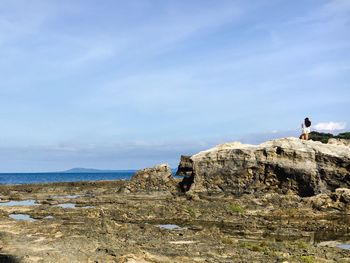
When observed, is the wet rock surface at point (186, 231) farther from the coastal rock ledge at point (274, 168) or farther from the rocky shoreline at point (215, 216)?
the coastal rock ledge at point (274, 168)

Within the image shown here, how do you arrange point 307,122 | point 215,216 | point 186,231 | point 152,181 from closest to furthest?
point 186,231, point 215,216, point 307,122, point 152,181

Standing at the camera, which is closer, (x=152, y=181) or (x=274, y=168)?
(x=274, y=168)

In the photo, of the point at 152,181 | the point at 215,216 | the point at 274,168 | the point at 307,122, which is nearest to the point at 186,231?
the point at 215,216

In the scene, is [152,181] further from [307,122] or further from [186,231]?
[186,231]

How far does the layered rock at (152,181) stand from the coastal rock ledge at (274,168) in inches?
249

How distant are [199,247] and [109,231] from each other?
5.89 metres

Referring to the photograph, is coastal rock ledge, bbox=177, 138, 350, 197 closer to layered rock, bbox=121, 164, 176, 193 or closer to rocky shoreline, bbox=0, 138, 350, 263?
rocky shoreline, bbox=0, 138, 350, 263

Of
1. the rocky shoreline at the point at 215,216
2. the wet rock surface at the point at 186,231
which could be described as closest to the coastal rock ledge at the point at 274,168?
the rocky shoreline at the point at 215,216

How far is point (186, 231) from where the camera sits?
87.8 ft

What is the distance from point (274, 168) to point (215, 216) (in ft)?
41.1

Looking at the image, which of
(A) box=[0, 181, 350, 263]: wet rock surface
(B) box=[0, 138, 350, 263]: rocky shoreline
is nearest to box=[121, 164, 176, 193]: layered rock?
(B) box=[0, 138, 350, 263]: rocky shoreline

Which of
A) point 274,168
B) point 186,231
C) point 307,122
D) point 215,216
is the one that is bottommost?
point 186,231

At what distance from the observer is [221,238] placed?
24438mm

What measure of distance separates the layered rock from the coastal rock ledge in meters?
6.33
